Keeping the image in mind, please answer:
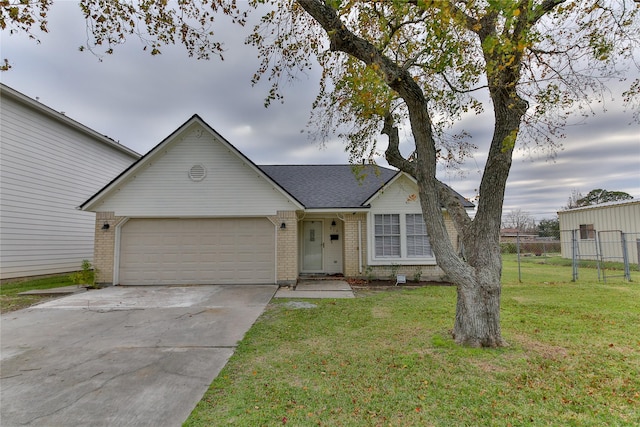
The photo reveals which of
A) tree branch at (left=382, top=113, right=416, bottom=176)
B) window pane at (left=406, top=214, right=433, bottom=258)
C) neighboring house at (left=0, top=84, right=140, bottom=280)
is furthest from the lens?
window pane at (left=406, top=214, right=433, bottom=258)

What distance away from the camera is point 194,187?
10.7 meters

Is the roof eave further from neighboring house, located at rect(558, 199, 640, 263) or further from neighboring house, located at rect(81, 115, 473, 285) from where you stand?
neighboring house, located at rect(558, 199, 640, 263)

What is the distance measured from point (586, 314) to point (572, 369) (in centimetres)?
368

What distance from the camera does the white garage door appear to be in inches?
422

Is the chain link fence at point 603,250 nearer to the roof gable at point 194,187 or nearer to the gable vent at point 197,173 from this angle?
the roof gable at point 194,187

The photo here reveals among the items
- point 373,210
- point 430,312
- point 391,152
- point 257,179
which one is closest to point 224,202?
point 257,179

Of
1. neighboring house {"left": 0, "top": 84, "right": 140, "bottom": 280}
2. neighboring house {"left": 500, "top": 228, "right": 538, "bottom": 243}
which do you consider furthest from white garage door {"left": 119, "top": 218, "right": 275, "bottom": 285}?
neighboring house {"left": 500, "top": 228, "right": 538, "bottom": 243}

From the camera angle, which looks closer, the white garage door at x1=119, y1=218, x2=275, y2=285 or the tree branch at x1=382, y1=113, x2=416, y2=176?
the tree branch at x1=382, y1=113, x2=416, y2=176

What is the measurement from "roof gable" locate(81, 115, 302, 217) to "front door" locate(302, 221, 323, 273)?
2645 mm

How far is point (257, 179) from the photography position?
35.3 ft

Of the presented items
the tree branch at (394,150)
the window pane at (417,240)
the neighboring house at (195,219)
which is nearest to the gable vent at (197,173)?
the neighboring house at (195,219)

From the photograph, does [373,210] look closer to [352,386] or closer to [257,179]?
[257,179]

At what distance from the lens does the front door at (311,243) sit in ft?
43.2

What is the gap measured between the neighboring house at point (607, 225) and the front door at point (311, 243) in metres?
11.5
